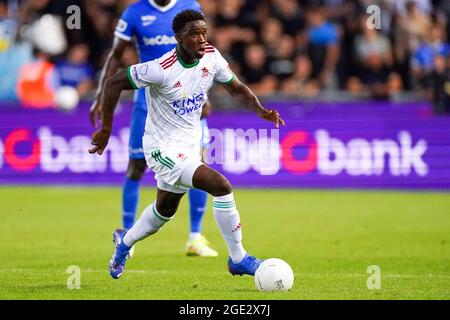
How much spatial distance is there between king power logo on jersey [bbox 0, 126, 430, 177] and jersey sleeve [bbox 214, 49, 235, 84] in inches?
341

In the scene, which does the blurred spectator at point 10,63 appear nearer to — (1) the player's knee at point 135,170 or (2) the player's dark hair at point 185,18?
(1) the player's knee at point 135,170

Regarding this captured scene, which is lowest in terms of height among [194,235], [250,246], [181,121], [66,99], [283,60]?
[250,246]

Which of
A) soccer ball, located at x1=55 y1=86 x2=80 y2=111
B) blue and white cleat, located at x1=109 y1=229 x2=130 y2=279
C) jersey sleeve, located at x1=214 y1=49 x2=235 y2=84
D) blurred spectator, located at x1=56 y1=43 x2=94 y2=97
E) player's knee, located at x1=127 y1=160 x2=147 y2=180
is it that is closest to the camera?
jersey sleeve, located at x1=214 y1=49 x2=235 y2=84

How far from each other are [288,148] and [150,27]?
25.5 ft

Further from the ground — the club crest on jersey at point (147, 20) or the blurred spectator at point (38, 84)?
the club crest on jersey at point (147, 20)

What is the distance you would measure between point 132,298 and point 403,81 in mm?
13194

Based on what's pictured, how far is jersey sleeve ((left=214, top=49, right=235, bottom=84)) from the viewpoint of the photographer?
30.5 ft

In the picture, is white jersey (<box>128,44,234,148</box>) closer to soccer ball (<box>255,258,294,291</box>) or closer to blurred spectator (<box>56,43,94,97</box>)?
soccer ball (<box>255,258,294,291</box>)

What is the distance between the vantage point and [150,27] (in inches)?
445

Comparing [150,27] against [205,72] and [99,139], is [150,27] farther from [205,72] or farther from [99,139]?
[99,139]

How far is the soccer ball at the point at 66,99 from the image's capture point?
19828mm

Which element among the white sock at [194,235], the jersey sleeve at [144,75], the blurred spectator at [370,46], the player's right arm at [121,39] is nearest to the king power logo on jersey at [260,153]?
the blurred spectator at [370,46]


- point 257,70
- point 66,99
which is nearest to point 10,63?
point 66,99

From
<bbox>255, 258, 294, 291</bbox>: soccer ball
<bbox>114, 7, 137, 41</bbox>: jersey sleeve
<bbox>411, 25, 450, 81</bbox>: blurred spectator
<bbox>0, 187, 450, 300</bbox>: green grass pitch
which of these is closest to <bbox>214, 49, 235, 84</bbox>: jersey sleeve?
<bbox>255, 258, 294, 291</bbox>: soccer ball
